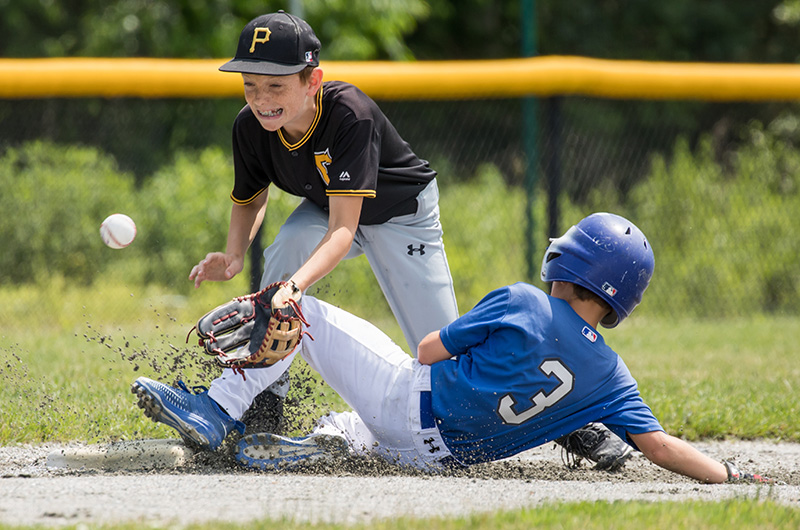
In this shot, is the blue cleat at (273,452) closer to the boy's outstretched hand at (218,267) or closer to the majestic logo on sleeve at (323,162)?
the boy's outstretched hand at (218,267)

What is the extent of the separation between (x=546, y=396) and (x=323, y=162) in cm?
131

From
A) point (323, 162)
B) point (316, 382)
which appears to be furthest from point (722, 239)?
point (323, 162)

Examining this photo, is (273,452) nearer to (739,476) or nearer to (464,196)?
(739,476)

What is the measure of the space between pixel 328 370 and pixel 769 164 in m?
7.46

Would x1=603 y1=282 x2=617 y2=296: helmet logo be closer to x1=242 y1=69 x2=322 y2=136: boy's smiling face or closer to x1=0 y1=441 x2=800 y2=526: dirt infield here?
x1=0 y1=441 x2=800 y2=526: dirt infield

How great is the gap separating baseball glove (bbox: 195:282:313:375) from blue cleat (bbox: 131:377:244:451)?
0.23 m

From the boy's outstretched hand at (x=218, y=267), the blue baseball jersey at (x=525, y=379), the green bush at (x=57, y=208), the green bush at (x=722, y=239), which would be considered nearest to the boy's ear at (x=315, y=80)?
the boy's outstretched hand at (x=218, y=267)

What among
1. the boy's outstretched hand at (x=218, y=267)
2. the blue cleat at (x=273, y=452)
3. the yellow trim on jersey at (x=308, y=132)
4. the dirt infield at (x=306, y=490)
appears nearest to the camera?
the dirt infield at (x=306, y=490)

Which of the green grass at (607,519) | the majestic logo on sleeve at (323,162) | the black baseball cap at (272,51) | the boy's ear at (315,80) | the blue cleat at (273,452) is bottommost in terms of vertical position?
the blue cleat at (273,452)

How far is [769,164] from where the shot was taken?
9578mm

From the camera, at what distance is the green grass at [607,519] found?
2.52m

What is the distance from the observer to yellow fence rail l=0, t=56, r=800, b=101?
7410mm

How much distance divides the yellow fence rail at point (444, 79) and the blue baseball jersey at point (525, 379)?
15.4 feet

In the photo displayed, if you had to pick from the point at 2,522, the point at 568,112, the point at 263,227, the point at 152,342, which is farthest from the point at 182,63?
the point at 568,112
